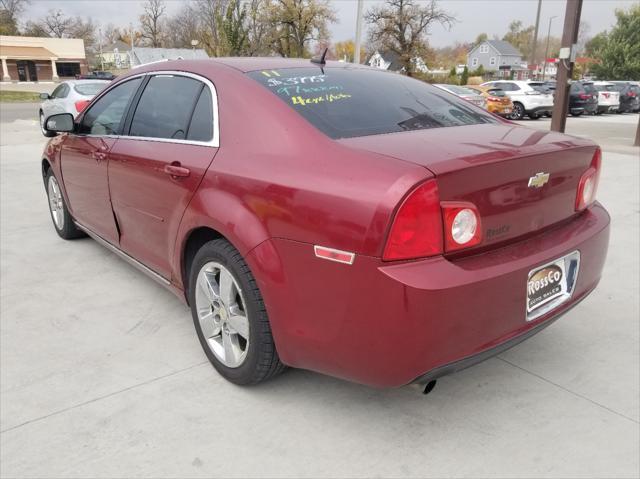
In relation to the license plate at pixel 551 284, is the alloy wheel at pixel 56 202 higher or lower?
lower

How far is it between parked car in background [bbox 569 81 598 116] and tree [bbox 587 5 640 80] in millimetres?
28398

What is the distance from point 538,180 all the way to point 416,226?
0.69 metres

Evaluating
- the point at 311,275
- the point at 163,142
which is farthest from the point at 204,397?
the point at 163,142

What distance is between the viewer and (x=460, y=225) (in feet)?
6.50

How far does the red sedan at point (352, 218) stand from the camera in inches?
75.7

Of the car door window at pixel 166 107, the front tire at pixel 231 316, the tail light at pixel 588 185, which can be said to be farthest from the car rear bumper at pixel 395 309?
the car door window at pixel 166 107

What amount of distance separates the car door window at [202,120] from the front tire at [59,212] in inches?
93.3

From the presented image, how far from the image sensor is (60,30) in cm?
8494

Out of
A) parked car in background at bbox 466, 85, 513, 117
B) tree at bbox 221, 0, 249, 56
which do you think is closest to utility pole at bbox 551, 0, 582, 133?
parked car in background at bbox 466, 85, 513, 117

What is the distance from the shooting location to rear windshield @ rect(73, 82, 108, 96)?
13.4m

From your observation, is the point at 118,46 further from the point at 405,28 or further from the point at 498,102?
the point at 498,102

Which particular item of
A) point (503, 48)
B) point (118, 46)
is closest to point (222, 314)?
point (503, 48)

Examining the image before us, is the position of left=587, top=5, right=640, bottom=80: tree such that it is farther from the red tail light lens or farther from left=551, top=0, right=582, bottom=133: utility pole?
the red tail light lens

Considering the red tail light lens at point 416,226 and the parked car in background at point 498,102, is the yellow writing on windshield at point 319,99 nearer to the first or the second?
the red tail light lens at point 416,226
